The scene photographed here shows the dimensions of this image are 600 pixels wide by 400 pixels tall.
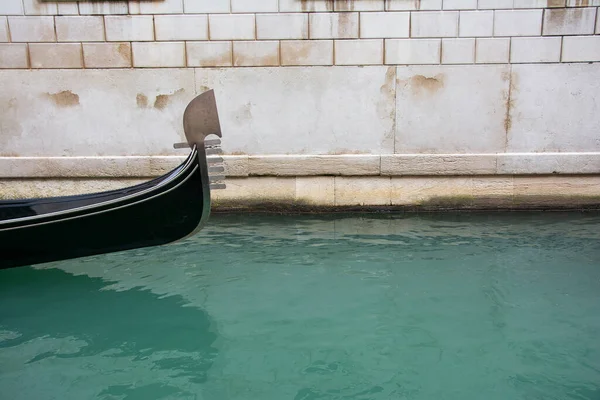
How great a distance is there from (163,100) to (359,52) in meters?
2.05

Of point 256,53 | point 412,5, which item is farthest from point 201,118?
point 412,5

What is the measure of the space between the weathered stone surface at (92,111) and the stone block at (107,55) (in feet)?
0.23

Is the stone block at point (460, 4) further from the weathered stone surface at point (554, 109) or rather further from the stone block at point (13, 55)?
the stone block at point (13, 55)

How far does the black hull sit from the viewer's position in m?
3.16

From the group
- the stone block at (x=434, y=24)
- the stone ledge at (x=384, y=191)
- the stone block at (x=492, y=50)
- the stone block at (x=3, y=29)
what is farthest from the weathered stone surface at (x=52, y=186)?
the stone block at (x=492, y=50)

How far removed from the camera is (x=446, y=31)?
4957mm

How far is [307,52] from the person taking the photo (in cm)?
504

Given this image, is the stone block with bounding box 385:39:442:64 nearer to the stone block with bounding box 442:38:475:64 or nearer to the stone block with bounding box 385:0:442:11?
the stone block with bounding box 442:38:475:64

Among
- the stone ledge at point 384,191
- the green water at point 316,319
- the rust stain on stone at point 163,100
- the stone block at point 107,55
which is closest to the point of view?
the green water at point 316,319

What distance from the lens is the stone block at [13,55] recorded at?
495 cm

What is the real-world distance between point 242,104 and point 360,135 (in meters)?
1.27

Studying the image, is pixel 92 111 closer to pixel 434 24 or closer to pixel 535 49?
pixel 434 24

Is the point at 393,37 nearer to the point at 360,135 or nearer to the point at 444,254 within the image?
the point at 360,135

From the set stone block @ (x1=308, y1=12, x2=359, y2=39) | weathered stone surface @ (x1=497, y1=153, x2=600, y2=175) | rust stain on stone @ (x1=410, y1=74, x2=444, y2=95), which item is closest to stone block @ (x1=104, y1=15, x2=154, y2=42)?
stone block @ (x1=308, y1=12, x2=359, y2=39)
